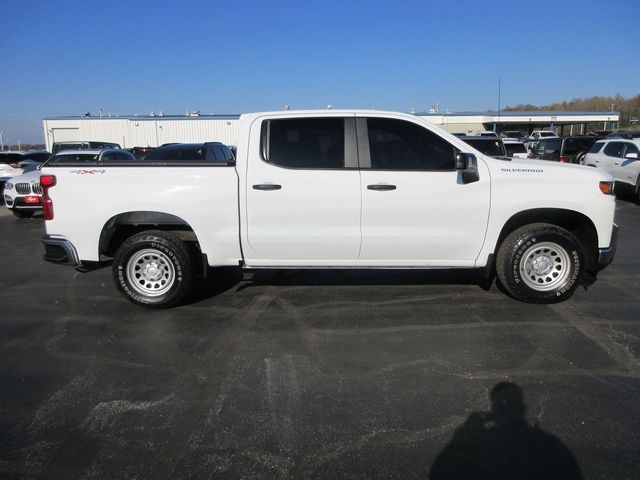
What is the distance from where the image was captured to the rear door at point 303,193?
5078mm

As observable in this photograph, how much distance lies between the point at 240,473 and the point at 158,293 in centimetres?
310

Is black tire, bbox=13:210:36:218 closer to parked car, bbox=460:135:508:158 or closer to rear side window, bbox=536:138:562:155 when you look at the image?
parked car, bbox=460:135:508:158

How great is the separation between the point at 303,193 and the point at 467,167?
5.44ft

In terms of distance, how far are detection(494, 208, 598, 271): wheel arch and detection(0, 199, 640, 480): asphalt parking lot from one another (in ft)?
1.94

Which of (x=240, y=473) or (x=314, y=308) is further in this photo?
(x=314, y=308)

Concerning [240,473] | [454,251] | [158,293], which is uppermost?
[454,251]

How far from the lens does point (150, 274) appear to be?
5473 mm

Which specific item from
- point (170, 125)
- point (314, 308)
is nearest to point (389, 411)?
point (314, 308)

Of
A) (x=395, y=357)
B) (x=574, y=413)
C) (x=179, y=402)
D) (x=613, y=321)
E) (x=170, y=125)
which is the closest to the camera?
(x=574, y=413)

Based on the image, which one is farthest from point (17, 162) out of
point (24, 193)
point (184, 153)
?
point (184, 153)

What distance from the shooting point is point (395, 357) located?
422 centimetres

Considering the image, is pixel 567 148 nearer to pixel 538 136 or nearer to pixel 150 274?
pixel 150 274

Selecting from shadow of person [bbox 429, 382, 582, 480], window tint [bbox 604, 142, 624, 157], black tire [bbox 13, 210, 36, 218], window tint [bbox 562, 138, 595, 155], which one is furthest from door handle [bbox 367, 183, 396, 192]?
window tint [bbox 562, 138, 595, 155]

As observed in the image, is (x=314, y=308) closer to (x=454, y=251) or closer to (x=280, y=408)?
(x=454, y=251)
